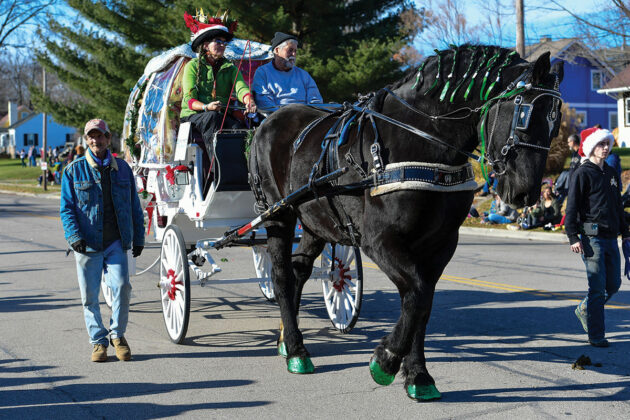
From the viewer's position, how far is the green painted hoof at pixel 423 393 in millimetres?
4934

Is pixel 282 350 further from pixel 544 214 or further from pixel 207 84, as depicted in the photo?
pixel 544 214

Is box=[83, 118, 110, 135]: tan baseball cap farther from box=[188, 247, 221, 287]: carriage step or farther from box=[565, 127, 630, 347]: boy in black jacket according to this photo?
box=[565, 127, 630, 347]: boy in black jacket

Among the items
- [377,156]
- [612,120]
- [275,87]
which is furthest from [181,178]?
[612,120]

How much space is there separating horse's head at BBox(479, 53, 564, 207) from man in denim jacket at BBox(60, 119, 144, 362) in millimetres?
3215

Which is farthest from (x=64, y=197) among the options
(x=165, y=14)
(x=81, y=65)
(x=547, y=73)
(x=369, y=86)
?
(x=81, y=65)

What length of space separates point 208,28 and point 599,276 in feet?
14.1

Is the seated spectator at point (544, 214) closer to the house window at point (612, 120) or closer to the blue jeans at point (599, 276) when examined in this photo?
the blue jeans at point (599, 276)

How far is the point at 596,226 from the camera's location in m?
6.22

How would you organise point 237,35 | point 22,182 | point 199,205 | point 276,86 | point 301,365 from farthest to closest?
point 22,182 < point 237,35 < point 276,86 < point 199,205 < point 301,365

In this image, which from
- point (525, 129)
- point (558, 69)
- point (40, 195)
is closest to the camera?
point (525, 129)

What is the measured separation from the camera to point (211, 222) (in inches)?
289

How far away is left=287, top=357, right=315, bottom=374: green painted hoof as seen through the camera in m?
5.66

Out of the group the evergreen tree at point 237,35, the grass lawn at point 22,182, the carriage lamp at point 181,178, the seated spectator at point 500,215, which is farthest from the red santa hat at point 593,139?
the grass lawn at point 22,182

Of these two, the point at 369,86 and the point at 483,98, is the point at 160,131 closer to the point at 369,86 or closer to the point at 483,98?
the point at 483,98
